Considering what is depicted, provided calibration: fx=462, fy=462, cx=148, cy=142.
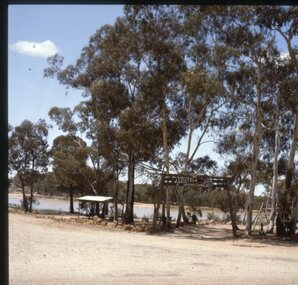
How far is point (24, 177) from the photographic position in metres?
41.4

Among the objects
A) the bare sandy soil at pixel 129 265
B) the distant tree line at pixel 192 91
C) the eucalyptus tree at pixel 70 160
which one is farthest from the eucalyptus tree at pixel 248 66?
the eucalyptus tree at pixel 70 160

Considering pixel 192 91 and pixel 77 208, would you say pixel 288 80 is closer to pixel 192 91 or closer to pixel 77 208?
pixel 192 91

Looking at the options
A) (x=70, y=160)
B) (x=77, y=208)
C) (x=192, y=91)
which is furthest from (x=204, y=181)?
(x=77, y=208)

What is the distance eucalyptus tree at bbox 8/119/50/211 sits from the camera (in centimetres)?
4094

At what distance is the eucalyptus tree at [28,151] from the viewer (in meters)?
40.9

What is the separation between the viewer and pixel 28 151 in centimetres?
4112

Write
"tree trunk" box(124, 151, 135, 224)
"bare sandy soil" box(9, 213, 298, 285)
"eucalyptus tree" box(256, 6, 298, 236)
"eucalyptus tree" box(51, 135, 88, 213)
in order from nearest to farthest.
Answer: "bare sandy soil" box(9, 213, 298, 285) < "eucalyptus tree" box(256, 6, 298, 236) < "tree trunk" box(124, 151, 135, 224) < "eucalyptus tree" box(51, 135, 88, 213)

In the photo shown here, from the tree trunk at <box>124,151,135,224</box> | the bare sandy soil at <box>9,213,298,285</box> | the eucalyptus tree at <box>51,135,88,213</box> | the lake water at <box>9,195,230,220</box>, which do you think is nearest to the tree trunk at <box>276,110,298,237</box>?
the bare sandy soil at <box>9,213,298,285</box>

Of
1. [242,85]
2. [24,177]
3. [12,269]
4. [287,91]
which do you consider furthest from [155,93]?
[24,177]

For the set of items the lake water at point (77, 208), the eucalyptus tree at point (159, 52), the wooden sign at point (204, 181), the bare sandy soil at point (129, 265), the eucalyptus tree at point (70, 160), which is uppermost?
the eucalyptus tree at point (159, 52)

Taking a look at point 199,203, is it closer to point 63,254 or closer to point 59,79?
point 59,79

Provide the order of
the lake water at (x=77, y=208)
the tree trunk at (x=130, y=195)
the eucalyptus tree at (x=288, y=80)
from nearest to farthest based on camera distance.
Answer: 1. the eucalyptus tree at (x=288, y=80)
2. the tree trunk at (x=130, y=195)
3. the lake water at (x=77, y=208)

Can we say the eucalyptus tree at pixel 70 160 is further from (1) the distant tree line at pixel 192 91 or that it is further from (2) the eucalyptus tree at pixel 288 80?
(2) the eucalyptus tree at pixel 288 80

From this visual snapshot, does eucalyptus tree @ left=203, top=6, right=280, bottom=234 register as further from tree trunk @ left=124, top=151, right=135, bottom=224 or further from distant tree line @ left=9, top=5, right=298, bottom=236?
tree trunk @ left=124, top=151, right=135, bottom=224
